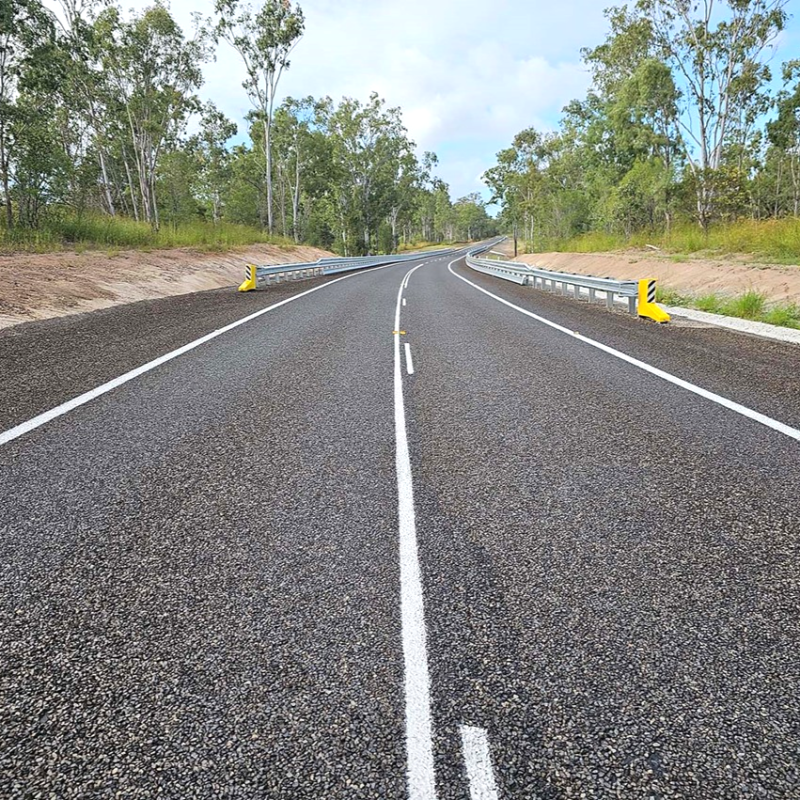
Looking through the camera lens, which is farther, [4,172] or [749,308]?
[4,172]

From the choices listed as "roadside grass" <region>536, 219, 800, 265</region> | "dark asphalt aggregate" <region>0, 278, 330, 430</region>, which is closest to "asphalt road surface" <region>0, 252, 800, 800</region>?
"dark asphalt aggregate" <region>0, 278, 330, 430</region>

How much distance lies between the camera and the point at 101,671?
2.19 meters

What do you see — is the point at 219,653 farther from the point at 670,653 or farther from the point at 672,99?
the point at 672,99

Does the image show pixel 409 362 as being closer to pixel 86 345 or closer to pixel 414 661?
pixel 86 345

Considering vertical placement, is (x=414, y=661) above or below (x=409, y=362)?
below

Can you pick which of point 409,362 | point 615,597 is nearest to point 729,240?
point 409,362

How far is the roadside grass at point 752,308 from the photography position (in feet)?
34.9

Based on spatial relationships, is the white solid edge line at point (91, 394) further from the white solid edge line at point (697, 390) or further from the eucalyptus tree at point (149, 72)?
the eucalyptus tree at point (149, 72)

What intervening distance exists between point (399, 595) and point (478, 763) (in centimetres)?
96

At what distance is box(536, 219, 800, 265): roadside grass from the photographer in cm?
1565

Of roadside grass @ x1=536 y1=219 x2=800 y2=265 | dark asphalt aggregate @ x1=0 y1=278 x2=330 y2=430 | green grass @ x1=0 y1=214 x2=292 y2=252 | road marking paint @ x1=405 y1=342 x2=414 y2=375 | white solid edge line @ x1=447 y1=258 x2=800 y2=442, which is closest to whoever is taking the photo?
white solid edge line @ x1=447 y1=258 x2=800 y2=442

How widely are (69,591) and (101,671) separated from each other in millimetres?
681

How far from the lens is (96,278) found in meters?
15.3

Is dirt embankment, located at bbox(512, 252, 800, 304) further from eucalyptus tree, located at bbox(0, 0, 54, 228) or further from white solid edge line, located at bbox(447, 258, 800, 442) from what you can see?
eucalyptus tree, located at bbox(0, 0, 54, 228)
